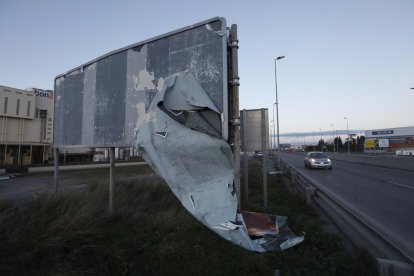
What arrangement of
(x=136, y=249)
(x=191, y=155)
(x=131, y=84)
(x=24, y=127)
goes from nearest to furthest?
(x=136, y=249), (x=191, y=155), (x=131, y=84), (x=24, y=127)

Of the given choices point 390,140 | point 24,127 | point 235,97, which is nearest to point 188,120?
point 235,97

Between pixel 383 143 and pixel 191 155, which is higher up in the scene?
pixel 383 143

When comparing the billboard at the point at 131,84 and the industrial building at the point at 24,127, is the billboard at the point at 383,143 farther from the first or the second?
the billboard at the point at 131,84

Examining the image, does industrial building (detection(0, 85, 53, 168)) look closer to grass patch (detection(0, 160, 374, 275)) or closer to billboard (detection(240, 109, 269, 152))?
billboard (detection(240, 109, 269, 152))

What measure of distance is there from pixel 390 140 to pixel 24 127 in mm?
96682

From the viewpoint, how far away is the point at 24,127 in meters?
31.0

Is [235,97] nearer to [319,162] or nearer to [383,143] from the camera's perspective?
[319,162]

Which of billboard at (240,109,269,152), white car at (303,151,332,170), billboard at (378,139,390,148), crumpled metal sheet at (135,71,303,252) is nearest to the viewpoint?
crumpled metal sheet at (135,71,303,252)

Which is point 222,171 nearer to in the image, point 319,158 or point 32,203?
point 32,203

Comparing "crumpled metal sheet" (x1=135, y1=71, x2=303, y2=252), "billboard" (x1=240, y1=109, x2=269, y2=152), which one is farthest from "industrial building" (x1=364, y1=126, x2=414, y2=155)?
"crumpled metal sheet" (x1=135, y1=71, x2=303, y2=252)

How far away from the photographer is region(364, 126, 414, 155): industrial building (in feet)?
252

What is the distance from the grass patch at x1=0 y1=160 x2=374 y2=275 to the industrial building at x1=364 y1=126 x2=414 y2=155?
3273 inches

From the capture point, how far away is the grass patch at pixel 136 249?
3.05m

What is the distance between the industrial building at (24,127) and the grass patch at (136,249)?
26880 millimetres
